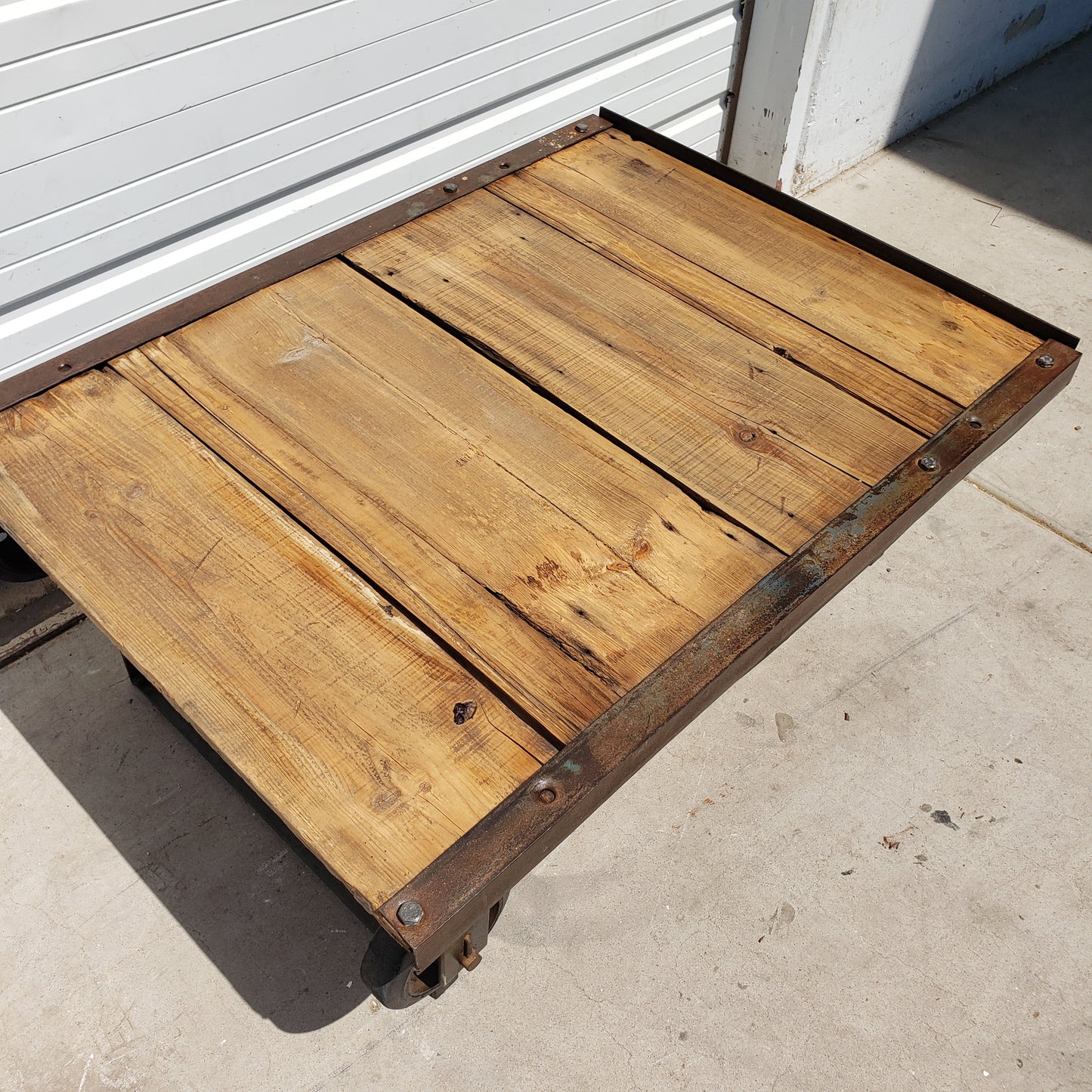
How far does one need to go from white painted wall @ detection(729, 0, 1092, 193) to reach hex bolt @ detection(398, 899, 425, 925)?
3.21 metres

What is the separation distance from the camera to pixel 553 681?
135cm

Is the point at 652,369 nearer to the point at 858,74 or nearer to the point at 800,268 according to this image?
the point at 800,268

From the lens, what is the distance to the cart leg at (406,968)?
142 centimetres

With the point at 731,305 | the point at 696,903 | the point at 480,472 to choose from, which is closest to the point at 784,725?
the point at 696,903

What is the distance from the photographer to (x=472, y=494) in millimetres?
1585

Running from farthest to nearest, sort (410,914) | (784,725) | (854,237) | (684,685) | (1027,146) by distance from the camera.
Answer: (1027,146) → (784,725) → (854,237) → (684,685) → (410,914)

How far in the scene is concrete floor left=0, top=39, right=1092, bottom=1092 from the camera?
6.24 ft

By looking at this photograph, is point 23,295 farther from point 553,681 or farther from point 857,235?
point 857,235

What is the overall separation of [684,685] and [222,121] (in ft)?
5.55

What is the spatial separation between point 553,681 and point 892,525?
595 millimetres

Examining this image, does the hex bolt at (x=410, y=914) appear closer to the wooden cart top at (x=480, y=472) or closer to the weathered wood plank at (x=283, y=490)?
the wooden cart top at (x=480, y=472)

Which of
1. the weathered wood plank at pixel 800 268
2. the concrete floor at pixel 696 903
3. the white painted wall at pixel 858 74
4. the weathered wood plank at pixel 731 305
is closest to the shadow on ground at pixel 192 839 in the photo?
the concrete floor at pixel 696 903

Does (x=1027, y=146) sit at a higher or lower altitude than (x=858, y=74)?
lower

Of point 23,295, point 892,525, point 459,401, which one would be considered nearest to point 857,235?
point 892,525
